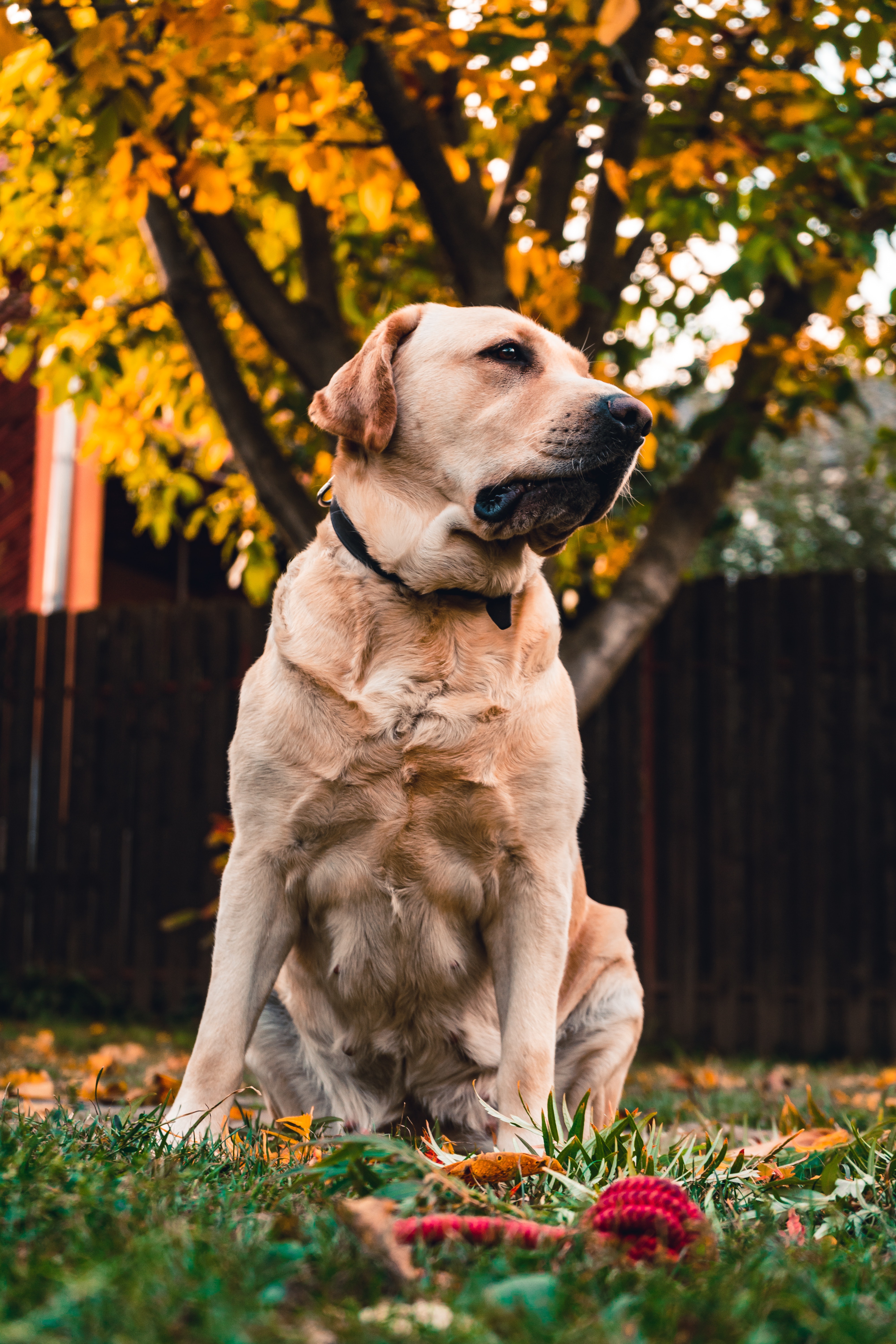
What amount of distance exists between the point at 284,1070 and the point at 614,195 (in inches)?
159

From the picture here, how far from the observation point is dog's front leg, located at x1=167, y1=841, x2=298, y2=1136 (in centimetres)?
238

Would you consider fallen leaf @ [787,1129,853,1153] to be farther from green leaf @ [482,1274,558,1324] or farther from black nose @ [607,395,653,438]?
black nose @ [607,395,653,438]

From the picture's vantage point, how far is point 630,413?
8.07 feet

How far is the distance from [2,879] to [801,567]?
1469 cm

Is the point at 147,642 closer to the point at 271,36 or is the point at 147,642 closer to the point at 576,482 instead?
the point at 271,36

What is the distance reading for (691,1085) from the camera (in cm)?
477

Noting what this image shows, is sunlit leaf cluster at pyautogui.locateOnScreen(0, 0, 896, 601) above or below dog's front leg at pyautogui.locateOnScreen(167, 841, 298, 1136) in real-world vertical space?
above

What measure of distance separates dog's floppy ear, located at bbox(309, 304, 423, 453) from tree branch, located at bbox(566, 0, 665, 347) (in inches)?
77.6

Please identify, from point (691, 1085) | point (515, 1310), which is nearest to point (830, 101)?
point (691, 1085)

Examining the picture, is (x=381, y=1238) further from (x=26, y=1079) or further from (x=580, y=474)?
(x=26, y=1079)

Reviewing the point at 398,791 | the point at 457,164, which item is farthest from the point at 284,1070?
the point at 457,164

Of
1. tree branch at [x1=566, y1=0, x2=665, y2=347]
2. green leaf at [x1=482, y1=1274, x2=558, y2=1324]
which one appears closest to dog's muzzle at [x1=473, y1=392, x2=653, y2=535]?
green leaf at [x1=482, y1=1274, x2=558, y2=1324]

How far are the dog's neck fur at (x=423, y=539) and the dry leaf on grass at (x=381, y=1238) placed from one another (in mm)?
1489

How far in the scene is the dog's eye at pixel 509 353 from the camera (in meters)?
2.65
